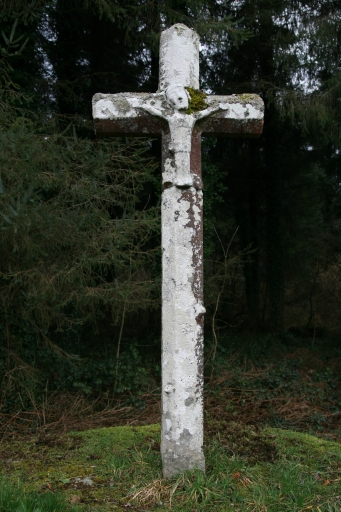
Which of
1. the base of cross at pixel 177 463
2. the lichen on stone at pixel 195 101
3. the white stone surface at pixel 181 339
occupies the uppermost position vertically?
the lichen on stone at pixel 195 101

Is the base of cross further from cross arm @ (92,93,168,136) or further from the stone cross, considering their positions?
cross arm @ (92,93,168,136)

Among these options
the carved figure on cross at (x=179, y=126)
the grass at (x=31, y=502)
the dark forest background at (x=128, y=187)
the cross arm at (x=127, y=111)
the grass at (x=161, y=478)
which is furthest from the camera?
the dark forest background at (x=128, y=187)

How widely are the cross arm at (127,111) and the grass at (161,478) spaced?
255cm

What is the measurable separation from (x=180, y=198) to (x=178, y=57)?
109 cm

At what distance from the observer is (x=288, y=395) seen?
795 cm

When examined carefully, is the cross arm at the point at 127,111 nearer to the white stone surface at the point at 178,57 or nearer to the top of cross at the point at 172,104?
the top of cross at the point at 172,104

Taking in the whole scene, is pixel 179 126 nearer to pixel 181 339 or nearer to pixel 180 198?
pixel 180 198

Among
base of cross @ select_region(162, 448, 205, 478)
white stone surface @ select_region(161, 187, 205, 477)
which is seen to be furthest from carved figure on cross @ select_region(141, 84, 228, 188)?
base of cross @ select_region(162, 448, 205, 478)

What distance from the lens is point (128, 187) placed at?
779 centimetres

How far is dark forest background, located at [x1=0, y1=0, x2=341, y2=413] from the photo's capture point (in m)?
6.09

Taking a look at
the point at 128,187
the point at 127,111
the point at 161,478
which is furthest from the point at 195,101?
the point at 128,187

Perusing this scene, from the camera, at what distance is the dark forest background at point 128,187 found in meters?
6.09

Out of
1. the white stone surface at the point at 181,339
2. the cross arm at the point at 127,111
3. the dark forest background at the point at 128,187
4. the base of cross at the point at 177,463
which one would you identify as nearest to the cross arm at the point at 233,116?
the cross arm at the point at 127,111

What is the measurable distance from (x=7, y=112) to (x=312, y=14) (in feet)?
24.0
